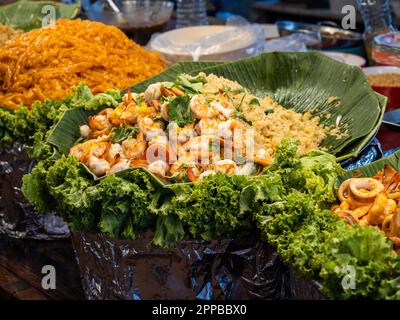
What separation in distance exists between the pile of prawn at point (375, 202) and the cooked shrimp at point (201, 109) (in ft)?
1.71

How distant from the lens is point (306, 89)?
2.59 metres

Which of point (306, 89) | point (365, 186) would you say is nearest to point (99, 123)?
point (306, 89)

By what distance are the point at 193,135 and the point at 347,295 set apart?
847 mm

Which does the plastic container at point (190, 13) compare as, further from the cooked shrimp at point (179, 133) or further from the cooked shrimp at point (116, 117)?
the cooked shrimp at point (179, 133)

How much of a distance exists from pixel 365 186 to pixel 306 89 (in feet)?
3.22

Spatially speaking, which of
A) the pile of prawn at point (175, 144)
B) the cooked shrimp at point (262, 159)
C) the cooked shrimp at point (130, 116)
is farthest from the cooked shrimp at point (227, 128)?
the cooked shrimp at point (130, 116)

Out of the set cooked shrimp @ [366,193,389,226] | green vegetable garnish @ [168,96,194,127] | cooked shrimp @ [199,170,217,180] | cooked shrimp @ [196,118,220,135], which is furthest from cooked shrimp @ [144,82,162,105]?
cooked shrimp @ [366,193,389,226]

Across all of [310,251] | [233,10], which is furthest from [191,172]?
[233,10]

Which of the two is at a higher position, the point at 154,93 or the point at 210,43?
the point at 154,93

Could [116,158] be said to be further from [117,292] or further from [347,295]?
[347,295]

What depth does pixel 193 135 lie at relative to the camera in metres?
2.00

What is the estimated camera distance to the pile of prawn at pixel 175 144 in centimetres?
190

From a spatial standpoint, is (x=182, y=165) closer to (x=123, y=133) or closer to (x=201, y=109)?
(x=201, y=109)

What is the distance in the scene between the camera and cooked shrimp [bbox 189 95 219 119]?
2018 millimetres
